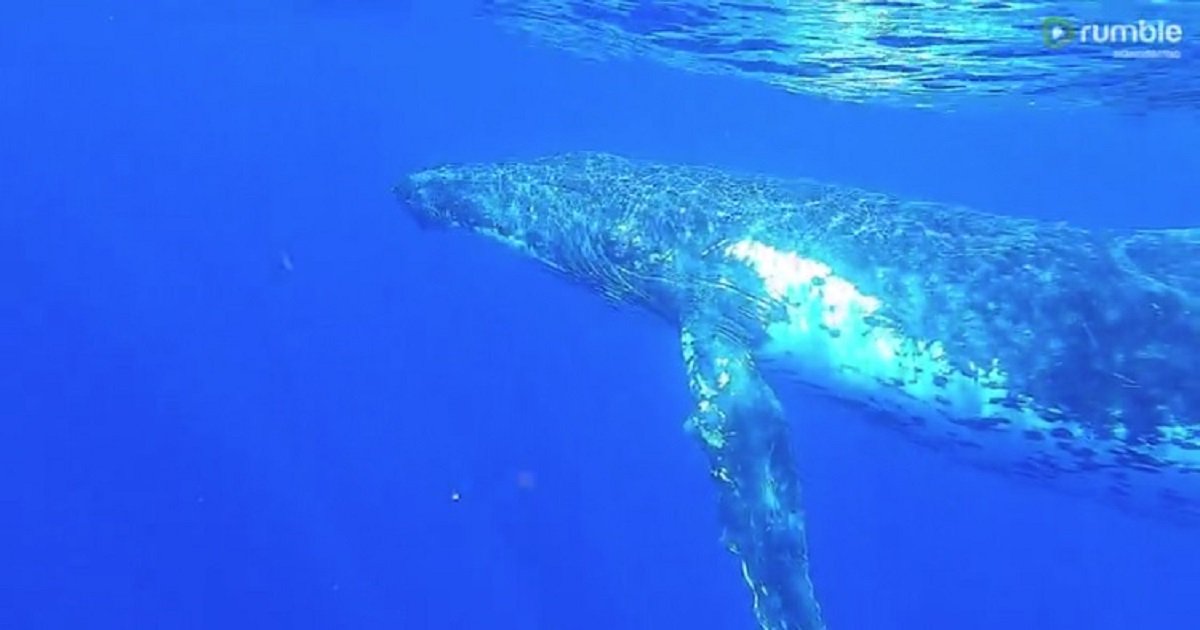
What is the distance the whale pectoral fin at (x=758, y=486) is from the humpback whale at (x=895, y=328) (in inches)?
0.6

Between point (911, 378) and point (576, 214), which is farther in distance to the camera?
point (576, 214)

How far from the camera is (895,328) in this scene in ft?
31.2

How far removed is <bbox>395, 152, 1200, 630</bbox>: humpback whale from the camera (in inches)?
342

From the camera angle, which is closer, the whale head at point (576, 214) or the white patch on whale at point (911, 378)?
the white patch on whale at point (911, 378)

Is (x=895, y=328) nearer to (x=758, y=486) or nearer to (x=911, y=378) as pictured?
(x=911, y=378)

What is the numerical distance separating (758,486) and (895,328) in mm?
1941

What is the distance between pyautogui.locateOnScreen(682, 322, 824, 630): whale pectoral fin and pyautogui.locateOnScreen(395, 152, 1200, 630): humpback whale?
16 millimetres

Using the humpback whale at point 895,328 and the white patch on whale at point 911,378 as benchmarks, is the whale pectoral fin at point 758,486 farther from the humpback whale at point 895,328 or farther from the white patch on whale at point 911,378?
the white patch on whale at point 911,378

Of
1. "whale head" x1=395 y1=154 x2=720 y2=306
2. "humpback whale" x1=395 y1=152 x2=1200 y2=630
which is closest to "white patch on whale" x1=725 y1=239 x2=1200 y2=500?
"humpback whale" x1=395 y1=152 x2=1200 y2=630

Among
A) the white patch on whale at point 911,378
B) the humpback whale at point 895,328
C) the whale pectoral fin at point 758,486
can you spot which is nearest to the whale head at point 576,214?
the humpback whale at point 895,328

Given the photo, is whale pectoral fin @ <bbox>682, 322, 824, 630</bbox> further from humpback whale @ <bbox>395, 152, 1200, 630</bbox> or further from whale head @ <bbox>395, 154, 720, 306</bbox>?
whale head @ <bbox>395, 154, 720, 306</bbox>

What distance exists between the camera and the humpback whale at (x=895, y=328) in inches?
342

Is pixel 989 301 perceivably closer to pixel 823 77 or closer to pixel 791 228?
pixel 791 228

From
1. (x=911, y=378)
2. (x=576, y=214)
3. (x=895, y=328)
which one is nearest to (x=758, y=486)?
(x=911, y=378)
